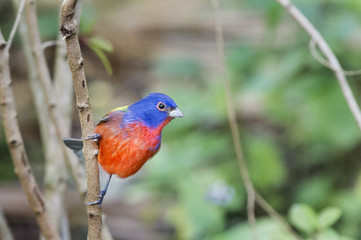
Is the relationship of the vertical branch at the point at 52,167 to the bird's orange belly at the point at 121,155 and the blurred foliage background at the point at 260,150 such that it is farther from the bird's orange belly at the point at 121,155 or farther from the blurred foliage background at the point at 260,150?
the bird's orange belly at the point at 121,155

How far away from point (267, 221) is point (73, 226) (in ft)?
8.63

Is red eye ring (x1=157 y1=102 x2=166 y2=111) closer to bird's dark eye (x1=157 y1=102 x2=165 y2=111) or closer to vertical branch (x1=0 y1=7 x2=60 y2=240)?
bird's dark eye (x1=157 y1=102 x2=165 y2=111)

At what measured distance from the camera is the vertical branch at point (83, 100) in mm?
1277

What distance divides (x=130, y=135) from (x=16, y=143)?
559 millimetres

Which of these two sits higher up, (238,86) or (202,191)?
(238,86)

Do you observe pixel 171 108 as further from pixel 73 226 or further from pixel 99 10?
pixel 99 10

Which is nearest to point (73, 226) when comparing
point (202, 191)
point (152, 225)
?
point (152, 225)

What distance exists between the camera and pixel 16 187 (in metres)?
5.45

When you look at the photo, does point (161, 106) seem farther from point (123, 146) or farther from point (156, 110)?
point (123, 146)

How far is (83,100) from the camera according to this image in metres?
1.38

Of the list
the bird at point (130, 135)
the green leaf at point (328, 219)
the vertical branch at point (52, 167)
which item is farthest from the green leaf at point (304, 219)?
the vertical branch at point (52, 167)

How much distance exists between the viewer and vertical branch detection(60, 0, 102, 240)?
128 centimetres

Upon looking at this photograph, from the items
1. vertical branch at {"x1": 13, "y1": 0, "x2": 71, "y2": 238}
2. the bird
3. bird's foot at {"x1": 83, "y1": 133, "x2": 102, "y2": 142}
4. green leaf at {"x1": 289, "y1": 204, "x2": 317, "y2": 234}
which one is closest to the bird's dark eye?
the bird

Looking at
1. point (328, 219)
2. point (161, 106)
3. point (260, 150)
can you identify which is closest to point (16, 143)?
point (161, 106)
